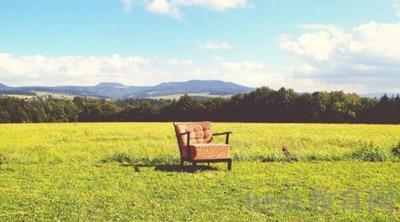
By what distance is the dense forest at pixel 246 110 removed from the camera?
72.8 m

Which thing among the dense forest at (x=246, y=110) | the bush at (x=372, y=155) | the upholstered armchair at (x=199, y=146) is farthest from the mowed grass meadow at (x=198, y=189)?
the dense forest at (x=246, y=110)

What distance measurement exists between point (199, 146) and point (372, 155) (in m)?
6.38

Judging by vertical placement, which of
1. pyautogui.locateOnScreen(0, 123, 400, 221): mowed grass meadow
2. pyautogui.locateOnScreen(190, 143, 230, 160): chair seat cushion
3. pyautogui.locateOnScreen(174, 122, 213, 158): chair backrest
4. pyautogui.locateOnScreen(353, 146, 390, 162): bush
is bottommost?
pyautogui.locateOnScreen(0, 123, 400, 221): mowed grass meadow

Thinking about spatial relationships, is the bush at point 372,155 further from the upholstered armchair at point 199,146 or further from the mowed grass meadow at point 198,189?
the upholstered armchair at point 199,146

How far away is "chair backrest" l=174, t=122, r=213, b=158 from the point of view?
13.9 metres

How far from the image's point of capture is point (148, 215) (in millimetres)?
7973

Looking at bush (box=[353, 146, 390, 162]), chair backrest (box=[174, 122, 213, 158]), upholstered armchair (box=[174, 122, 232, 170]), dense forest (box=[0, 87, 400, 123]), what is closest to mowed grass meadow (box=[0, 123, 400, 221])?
bush (box=[353, 146, 390, 162])

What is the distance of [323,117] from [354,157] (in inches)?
2293

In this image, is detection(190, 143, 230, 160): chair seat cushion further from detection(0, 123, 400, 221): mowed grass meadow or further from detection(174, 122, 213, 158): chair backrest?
detection(174, 122, 213, 158): chair backrest

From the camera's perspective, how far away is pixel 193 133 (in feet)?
47.1

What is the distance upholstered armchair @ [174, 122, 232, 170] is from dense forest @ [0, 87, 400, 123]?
198ft

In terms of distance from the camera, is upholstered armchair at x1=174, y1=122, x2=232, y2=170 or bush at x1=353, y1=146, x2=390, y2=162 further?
bush at x1=353, y1=146, x2=390, y2=162

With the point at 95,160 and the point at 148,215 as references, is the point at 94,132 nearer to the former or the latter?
the point at 95,160

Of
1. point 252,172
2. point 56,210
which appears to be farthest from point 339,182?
point 56,210
